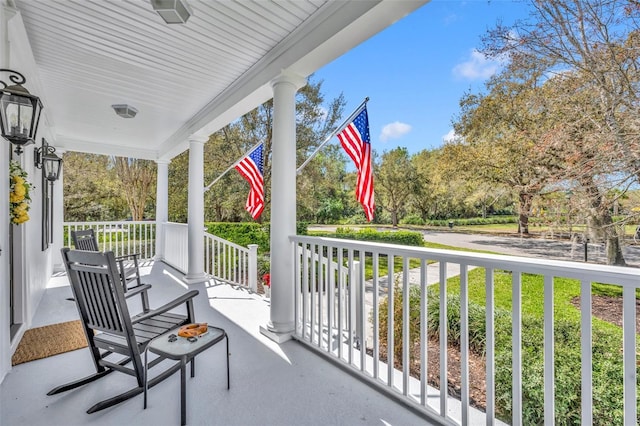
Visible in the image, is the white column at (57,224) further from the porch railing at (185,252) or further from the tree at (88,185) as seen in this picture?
the tree at (88,185)

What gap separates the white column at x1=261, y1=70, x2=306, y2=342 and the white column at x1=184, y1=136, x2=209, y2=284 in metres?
2.60

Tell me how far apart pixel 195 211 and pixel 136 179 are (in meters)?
9.08

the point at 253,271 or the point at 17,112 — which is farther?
the point at 253,271

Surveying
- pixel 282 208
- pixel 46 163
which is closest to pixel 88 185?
pixel 46 163

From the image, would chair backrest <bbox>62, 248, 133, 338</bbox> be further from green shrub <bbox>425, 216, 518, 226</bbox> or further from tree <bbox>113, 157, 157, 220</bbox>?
tree <bbox>113, 157, 157, 220</bbox>

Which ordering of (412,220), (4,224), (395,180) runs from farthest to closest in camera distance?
(412,220)
(395,180)
(4,224)

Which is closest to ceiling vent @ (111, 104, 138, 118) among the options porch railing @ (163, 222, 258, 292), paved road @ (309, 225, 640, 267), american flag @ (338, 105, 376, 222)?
porch railing @ (163, 222, 258, 292)

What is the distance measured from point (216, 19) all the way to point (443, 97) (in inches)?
377

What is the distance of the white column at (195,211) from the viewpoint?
16.3 feet

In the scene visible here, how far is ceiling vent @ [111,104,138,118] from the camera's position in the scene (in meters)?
4.20

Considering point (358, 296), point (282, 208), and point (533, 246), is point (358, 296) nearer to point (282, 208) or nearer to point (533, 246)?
point (282, 208)

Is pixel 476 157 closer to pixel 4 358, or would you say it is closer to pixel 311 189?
pixel 311 189

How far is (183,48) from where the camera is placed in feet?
9.23

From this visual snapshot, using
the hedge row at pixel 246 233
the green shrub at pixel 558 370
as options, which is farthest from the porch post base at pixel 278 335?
the hedge row at pixel 246 233
